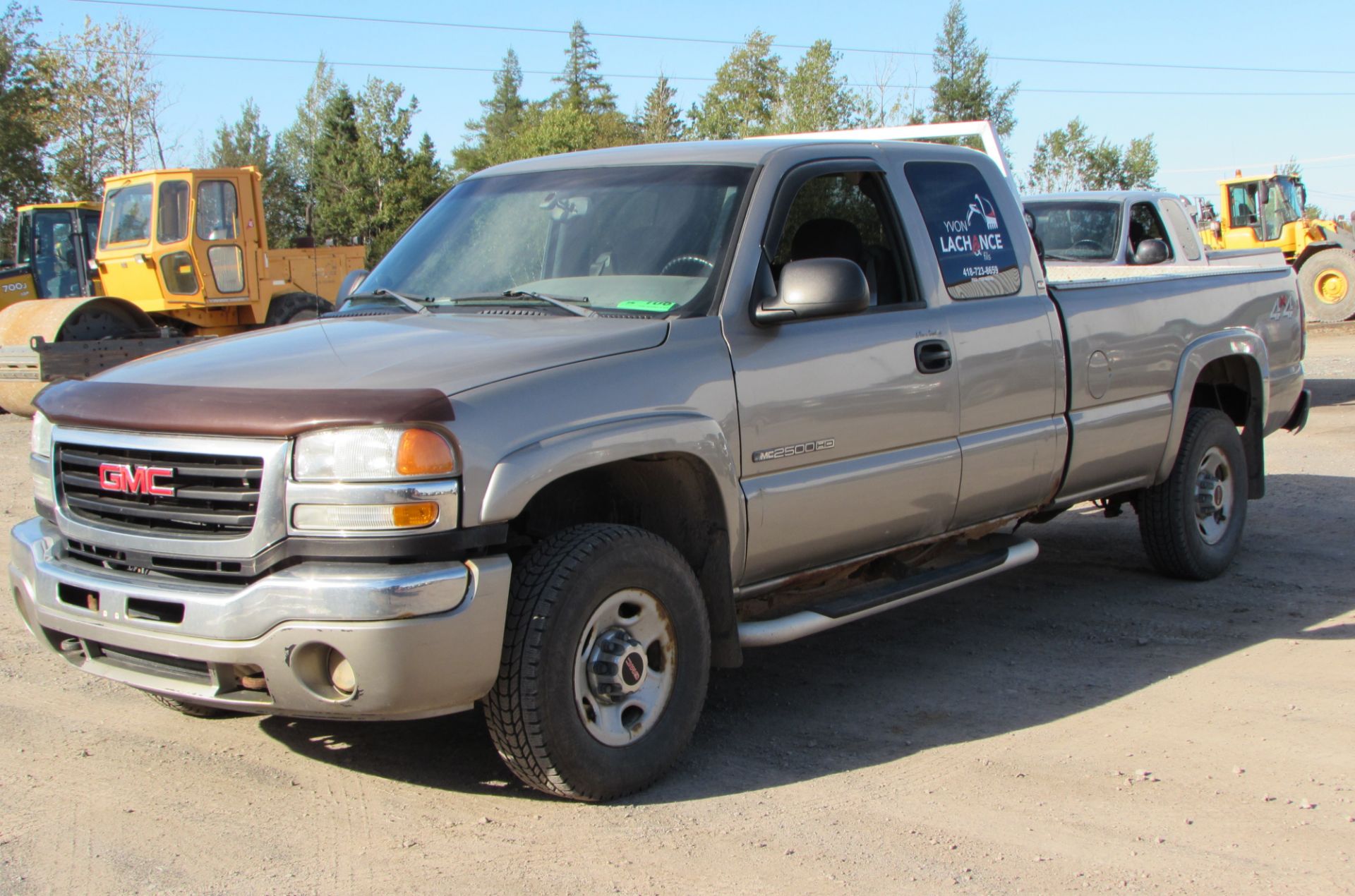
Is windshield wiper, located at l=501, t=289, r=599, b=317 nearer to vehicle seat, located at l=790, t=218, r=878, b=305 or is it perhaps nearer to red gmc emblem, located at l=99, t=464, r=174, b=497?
vehicle seat, located at l=790, t=218, r=878, b=305

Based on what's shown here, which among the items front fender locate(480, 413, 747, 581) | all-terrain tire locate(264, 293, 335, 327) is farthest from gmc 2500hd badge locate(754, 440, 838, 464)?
all-terrain tire locate(264, 293, 335, 327)

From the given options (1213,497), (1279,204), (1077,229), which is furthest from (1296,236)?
(1213,497)

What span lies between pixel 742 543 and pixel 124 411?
6.21 ft

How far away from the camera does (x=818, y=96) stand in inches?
1859

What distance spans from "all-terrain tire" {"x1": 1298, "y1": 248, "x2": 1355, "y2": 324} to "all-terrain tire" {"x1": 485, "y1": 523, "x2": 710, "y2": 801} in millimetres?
21958

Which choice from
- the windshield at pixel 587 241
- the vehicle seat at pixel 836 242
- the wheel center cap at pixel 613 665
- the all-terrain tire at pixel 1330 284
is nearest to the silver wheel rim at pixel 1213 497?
the vehicle seat at pixel 836 242

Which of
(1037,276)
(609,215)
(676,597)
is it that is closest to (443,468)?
(676,597)

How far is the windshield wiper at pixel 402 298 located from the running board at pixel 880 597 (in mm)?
1574

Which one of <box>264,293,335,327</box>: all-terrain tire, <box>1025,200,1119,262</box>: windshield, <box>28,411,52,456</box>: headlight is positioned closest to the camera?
<box>28,411,52,456</box>: headlight

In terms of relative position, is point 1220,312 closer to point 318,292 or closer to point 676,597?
point 676,597

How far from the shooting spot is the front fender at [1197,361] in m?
6.09

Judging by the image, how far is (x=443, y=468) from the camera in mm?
3369

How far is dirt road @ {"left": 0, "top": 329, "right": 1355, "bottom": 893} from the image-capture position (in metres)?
3.35

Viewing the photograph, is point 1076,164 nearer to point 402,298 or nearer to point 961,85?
point 961,85
